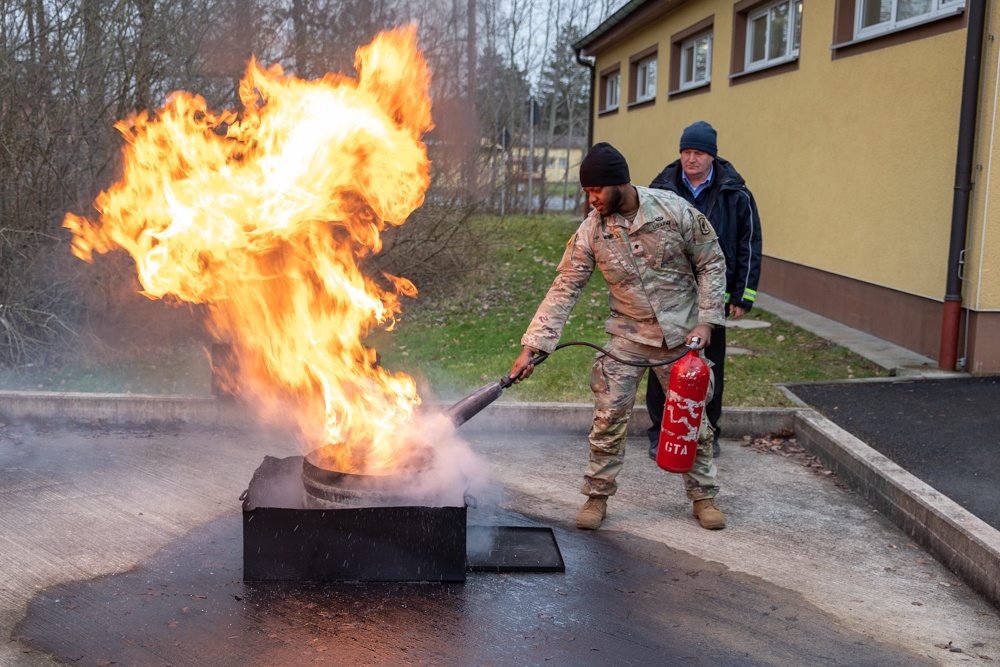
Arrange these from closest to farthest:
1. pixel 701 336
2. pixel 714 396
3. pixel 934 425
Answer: pixel 701 336
pixel 714 396
pixel 934 425

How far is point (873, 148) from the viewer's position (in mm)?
9375

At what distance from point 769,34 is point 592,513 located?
9.94 m

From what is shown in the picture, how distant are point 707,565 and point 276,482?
219 cm

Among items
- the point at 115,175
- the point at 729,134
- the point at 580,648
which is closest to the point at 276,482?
the point at 580,648

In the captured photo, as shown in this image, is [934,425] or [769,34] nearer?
[934,425]

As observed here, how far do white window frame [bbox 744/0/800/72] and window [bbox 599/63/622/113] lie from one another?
7756 mm

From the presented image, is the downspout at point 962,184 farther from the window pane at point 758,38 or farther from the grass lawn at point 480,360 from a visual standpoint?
the window pane at point 758,38

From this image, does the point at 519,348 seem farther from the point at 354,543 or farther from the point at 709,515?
the point at 354,543

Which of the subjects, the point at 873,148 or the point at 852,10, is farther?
the point at 852,10

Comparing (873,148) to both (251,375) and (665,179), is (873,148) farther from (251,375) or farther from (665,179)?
(251,375)

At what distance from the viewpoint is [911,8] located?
362 inches

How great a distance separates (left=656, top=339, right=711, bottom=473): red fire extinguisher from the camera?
15.6ft

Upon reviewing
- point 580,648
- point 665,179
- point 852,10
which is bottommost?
point 580,648

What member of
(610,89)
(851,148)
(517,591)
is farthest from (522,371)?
(610,89)
